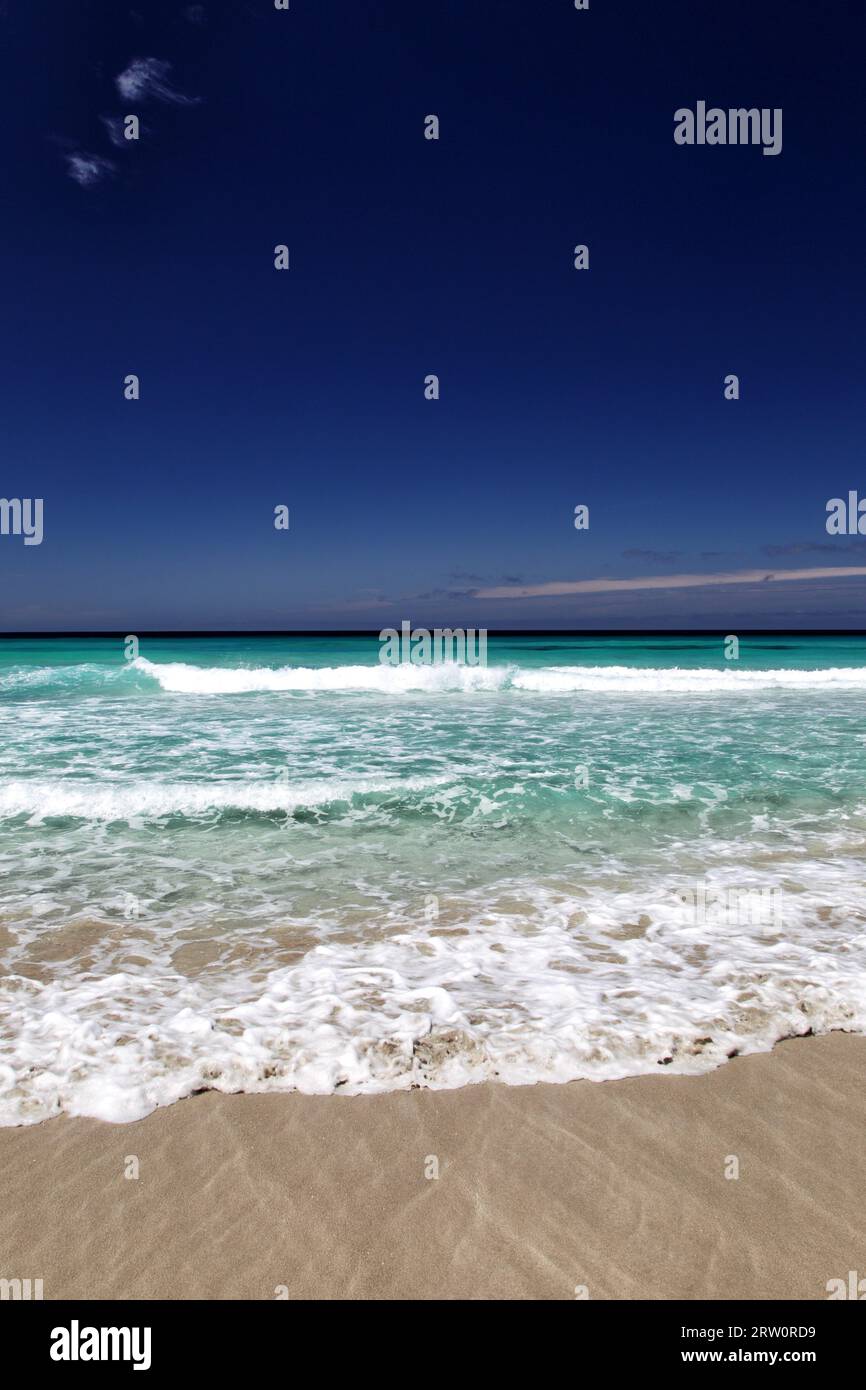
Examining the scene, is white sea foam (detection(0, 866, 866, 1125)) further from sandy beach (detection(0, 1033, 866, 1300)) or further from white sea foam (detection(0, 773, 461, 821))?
white sea foam (detection(0, 773, 461, 821))

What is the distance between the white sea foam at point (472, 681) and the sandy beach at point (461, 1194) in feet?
80.2

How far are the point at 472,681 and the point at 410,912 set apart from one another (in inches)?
989

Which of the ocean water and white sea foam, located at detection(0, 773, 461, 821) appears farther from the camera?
white sea foam, located at detection(0, 773, 461, 821)

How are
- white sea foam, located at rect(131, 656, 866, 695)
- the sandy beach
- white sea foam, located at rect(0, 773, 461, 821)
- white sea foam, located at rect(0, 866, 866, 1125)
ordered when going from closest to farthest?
the sandy beach < white sea foam, located at rect(0, 866, 866, 1125) < white sea foam, located at rect(0, 773, 461, 821) < white sea foam, located at rect(131, 656, 866, 695)

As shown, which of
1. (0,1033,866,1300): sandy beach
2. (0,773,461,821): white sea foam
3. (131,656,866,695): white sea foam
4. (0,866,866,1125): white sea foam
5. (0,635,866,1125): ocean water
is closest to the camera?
(0,1033,866,1300): sandy beach

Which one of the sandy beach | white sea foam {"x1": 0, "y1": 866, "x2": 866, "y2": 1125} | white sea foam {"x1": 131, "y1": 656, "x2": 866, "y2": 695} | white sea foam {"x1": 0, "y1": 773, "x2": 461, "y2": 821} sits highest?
white sea foam {"x1": 131, "y1": 656, "x2": 866, "y2": 695}

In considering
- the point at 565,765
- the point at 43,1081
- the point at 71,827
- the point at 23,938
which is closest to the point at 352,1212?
the point at 43,1081

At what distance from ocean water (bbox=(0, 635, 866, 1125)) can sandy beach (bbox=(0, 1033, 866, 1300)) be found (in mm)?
240

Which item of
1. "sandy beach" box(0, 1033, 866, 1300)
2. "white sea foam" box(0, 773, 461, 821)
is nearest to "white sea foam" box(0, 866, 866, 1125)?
"sandy beach" box(0, 1033, 866, 1300)

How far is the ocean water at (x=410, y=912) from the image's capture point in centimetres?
405

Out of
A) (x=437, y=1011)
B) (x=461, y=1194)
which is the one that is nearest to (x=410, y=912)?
(x=437, y=1011)

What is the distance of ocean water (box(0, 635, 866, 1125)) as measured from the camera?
4051 mm
